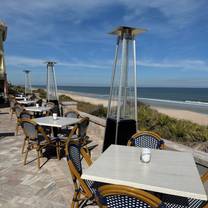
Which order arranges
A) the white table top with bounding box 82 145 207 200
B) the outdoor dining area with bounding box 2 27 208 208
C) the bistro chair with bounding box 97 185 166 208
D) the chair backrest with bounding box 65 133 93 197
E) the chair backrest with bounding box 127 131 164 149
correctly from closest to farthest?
the bistro chair with bounding box 97 185 166 208 < the outdoor dining area with bounding box 2 27 208 208 < the white table top with bounding box 82 145 207 200 < the chair backrest with bounding box 65 133 93 197 < the chair backrest with bounding box 127 131 164 149

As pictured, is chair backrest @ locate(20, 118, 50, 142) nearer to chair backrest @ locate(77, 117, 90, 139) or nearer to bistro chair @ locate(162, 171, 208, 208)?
chair backrest @ locate(77, 117, 90, 139)

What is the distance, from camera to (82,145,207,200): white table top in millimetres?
1936

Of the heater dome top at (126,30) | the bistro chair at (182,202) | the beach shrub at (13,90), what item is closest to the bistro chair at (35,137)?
the heater dome top at (126,30)

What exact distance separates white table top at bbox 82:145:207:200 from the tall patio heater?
4.57 feet

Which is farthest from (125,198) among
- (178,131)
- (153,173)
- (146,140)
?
(178,131)

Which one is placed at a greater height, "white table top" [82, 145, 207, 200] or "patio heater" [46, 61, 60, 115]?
"patio heater" [46, 61, 60, 115]

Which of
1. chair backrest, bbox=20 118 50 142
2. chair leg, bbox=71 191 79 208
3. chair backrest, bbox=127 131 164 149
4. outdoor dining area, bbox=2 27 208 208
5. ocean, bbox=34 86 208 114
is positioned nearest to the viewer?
outdoor dining area, bbox=2 27 208 208

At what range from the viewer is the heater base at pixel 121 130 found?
426cm

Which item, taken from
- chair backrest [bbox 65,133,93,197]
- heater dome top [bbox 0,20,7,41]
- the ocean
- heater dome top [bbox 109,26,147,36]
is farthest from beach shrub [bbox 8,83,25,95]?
chair backrest [bbox 65,133,93,197]

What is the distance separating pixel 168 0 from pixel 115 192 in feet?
25.6

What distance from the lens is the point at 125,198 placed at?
1.65m

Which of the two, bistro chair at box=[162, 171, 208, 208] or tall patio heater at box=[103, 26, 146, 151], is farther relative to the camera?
tall patio heater at box=[103, 26, 146, 151]

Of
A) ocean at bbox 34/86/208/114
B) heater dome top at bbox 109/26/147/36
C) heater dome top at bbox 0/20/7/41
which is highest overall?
heater dome top at bbox 0/20/7/41

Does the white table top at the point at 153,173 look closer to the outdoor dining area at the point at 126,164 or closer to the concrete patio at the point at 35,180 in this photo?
the outdoor dining area at the point at 126,164
